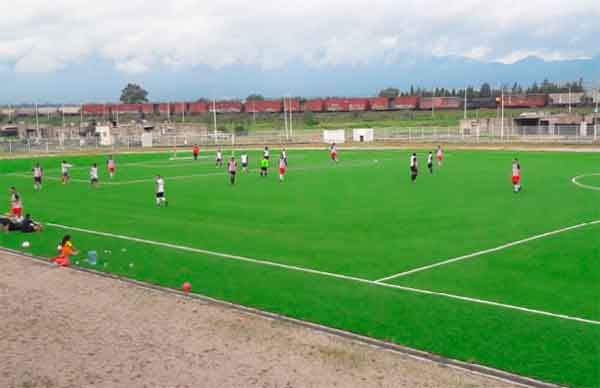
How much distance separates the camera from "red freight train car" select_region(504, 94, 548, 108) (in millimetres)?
98856

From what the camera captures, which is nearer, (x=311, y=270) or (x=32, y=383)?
(x=32, y=383)

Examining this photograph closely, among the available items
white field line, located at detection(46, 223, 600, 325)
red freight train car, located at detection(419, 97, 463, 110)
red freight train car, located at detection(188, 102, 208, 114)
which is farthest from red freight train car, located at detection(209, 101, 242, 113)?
white field line, located at detection(46, 223, 600, 325)

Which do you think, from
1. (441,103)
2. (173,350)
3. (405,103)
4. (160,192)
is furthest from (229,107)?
(173,350)

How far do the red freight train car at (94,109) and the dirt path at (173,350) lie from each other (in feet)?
375

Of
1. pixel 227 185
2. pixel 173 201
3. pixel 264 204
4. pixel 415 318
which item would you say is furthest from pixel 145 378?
pixel 227 185

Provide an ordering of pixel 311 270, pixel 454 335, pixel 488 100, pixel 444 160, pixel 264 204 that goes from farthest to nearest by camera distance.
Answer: pixel 488 100
pixel 444 160
pixel 264 204
pixel 311 270
pixel 454 335

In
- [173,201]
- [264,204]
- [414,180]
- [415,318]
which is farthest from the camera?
[414,180]

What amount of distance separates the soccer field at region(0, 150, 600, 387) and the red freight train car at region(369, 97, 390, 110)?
238ft

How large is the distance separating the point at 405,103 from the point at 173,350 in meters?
102

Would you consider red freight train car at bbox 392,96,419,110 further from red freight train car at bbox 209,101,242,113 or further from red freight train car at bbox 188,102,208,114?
red freight train car at bbox 188,102,208,114

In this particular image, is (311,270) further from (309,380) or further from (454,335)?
(309,380)

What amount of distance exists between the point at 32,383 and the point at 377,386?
514 cm

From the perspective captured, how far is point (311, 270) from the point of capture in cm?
1723

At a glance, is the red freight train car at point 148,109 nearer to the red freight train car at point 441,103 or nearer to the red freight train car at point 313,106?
the red freight train car at point 313,106
